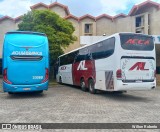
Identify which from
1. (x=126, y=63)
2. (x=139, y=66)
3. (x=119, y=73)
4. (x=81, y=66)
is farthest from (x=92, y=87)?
(x=139, y=66)

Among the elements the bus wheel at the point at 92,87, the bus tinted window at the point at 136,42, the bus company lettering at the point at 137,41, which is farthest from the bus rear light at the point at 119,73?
the bus wheel at the point at 92,87

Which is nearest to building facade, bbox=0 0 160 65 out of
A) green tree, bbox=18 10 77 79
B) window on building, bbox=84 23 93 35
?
window on building, bbox=84 23 93 35

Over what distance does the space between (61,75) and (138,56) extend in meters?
12.5

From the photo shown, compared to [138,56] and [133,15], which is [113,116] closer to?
[138,56]

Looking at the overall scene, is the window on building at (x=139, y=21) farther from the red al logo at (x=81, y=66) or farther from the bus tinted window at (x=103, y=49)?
the bus tinted window at (x=103, y=49)

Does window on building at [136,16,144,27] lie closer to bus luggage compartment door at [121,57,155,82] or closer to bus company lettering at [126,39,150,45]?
bus company lettering at [126,39,150,45]

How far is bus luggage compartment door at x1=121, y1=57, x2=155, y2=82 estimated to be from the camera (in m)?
12.0

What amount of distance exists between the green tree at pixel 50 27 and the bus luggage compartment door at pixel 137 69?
41.0ft

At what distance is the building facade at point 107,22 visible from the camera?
119 feet

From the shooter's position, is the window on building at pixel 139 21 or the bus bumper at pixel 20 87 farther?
the window on building at pixel 139 21

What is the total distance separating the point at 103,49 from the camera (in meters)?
13.4

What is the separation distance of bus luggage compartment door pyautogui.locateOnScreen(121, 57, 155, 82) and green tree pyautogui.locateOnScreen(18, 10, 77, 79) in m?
12.5

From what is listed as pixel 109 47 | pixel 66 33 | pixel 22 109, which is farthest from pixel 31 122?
pixel 66 33

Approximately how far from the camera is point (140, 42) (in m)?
12.3
